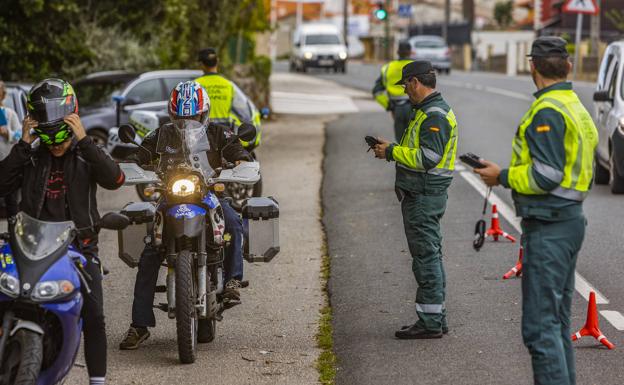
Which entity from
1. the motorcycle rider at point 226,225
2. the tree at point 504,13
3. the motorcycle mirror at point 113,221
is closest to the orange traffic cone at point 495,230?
the motorcycle rider at point 226,225

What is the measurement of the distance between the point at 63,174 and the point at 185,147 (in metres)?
1.72

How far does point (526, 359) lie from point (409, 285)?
260cm

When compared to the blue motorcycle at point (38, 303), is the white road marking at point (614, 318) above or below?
below

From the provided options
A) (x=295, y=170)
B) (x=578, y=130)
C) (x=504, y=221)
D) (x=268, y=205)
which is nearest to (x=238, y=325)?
(x=268, y=205)

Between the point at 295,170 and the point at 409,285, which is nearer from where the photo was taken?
the point at 409,285

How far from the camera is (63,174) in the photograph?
657 centimetres

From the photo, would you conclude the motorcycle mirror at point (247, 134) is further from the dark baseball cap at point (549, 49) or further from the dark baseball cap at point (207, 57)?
the dark baseball cap at point (207, 57)

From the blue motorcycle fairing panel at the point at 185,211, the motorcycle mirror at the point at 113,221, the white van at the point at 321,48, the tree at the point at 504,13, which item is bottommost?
the tree at the point at 504,13

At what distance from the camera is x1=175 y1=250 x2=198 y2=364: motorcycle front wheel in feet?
25.2

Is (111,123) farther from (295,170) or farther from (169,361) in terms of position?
(169,361)

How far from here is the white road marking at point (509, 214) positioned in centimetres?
992

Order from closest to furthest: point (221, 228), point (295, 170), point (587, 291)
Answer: point (221, 228) < point (587, 291) < point (295, 170)

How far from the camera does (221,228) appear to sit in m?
8.16

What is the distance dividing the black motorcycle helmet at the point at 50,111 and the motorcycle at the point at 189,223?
1.46m
